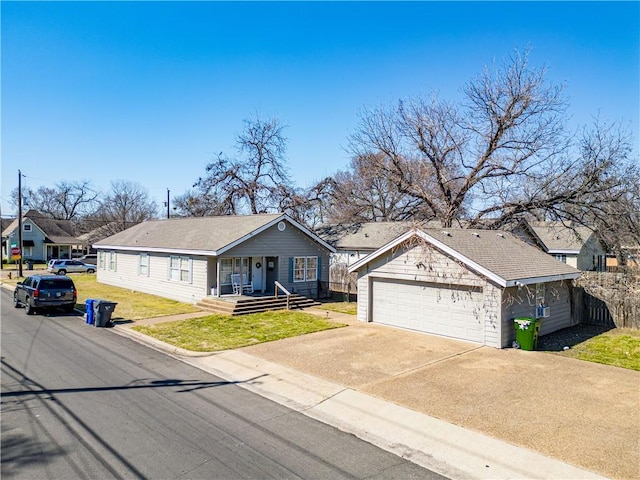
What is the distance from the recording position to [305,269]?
25.6 metres

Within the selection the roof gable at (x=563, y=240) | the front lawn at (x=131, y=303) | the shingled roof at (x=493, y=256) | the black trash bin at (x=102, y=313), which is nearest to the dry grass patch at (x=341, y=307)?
the shingled roof at (x=493, y=256)

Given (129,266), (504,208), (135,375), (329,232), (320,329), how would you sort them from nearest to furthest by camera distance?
1. (135,375)
2. (320,329)
3. (504,208)
4. (129,266)
5. (329,232)

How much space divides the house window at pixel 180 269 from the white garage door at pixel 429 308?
416 inches

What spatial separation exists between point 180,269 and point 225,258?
3303mm

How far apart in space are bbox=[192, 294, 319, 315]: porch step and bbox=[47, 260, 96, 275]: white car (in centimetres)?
2536

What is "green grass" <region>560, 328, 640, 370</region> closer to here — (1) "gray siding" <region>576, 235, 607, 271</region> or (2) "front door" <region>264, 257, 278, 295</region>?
(2) "front door" <region>264, 257, 278, 295</region>

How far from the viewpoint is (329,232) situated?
3856 cm

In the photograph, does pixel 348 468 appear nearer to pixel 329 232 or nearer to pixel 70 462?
pixel 70 462

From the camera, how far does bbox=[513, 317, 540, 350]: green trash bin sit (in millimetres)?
13641

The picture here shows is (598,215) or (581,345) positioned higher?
(598,215)

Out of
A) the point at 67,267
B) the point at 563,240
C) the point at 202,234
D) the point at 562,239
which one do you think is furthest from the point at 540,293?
the point at 67,267

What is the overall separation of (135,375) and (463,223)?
24.0 metres

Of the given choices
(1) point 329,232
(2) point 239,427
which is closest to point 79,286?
(1) point 329,232

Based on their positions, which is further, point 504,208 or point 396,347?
point 504,208
